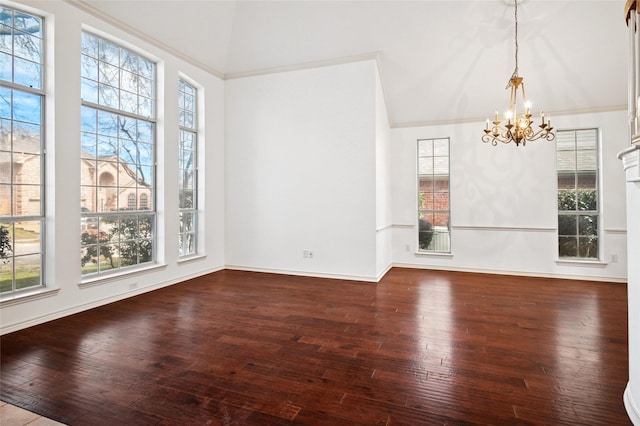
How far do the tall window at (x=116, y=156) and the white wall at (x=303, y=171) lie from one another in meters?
1.55

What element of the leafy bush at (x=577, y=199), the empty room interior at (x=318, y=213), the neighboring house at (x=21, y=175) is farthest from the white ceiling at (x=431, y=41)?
the neighboring house at (x=21, y=175)

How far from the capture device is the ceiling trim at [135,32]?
3.81m

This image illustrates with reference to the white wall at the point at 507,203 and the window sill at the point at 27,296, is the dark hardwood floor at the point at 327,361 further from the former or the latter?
the white wall at the point at 507,203

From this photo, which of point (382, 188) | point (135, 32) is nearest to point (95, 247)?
point (135, 32)

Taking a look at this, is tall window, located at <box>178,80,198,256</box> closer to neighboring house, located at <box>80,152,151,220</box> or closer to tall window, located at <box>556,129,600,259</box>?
neighboring house, located at <box>80,152,151,220</box>

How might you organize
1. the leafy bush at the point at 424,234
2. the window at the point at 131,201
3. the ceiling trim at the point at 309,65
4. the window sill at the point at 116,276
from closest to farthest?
1. the window sill at the point at 116,276
2. the window at the point at 131,201
3. the ceiling trim at the point at 309,65
4. the leafy bush at the point at 424,234

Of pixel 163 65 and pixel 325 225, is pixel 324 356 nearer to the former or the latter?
pixel 325 225

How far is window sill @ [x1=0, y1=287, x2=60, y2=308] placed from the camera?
10.5ft

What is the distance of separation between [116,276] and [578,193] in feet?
23.3

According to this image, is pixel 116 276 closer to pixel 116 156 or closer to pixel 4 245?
pixel 4 245

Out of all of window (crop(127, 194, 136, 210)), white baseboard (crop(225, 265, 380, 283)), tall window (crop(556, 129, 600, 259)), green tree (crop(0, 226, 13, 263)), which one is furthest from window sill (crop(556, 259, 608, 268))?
green tree (crop(0, 226, 13, 263))

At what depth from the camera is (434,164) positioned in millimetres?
6414

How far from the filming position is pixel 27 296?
10.9ft

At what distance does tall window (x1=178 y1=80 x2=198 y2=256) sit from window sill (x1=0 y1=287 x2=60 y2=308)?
1.94 meters
